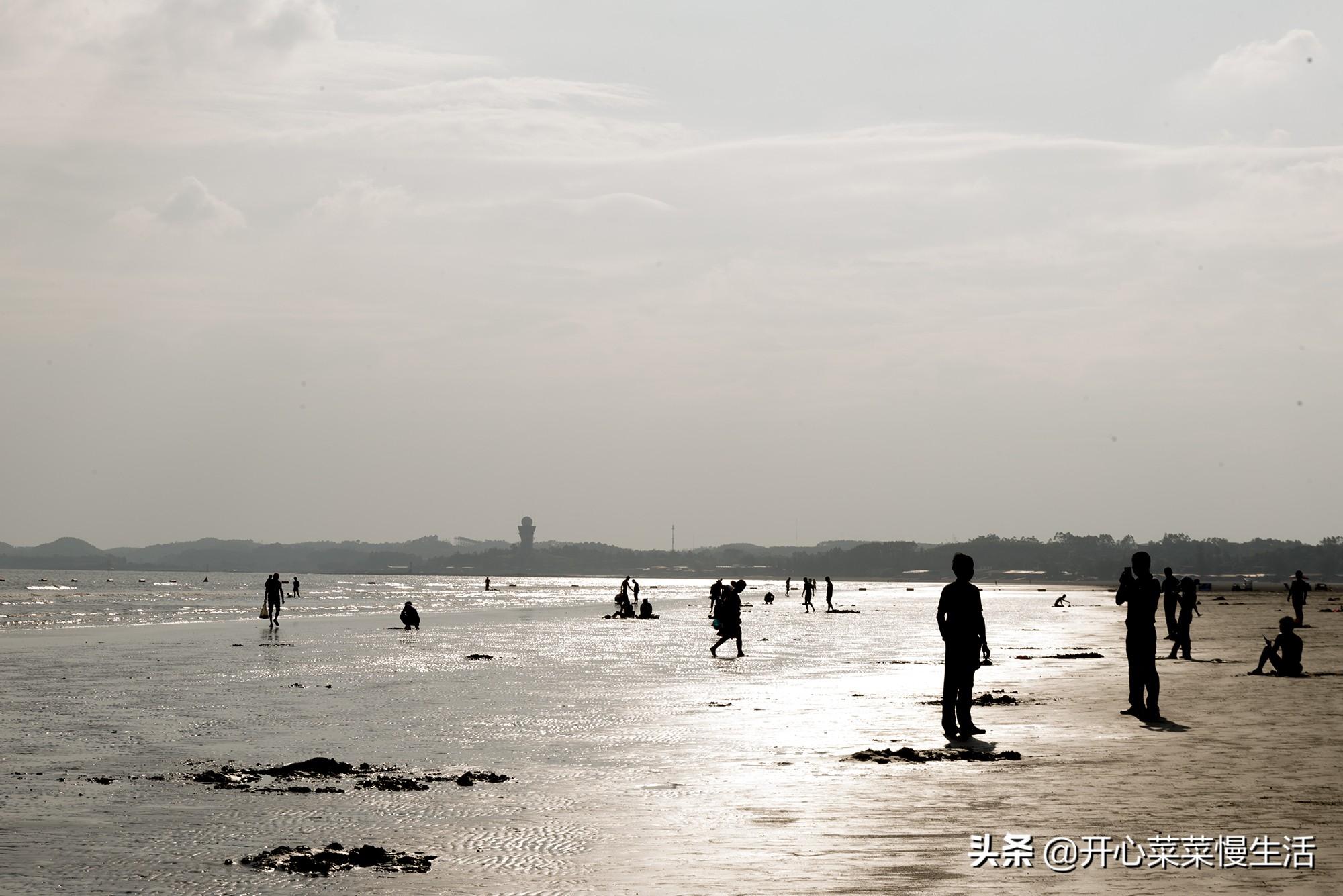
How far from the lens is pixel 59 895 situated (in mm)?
7848

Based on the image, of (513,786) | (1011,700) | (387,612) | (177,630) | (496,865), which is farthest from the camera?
(387,612)

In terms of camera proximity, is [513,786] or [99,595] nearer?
[513,786]

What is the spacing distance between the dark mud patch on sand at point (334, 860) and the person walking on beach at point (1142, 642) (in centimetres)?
1050

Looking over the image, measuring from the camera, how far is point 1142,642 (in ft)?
53.1

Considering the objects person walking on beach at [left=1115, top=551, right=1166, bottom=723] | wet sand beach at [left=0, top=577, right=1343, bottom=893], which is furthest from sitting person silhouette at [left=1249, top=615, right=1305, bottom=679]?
person walking on beach at [left=1115, top=551, right=1166, bottom=723]

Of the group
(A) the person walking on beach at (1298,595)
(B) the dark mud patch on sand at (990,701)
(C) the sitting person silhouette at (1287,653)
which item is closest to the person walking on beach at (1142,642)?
(B) the dark mud patch on sand at (990,701)

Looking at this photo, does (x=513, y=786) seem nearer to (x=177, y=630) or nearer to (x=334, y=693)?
(x=334, y=693)

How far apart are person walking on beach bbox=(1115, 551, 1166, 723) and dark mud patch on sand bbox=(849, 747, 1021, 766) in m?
3.72

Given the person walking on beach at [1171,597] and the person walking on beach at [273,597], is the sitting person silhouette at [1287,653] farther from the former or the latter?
the person walking on beach at [273,597]

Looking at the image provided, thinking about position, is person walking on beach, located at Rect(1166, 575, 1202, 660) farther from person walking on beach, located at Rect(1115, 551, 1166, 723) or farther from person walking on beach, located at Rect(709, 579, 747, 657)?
person walking on beach, located at Rect(1115, 551, 1166, 723)

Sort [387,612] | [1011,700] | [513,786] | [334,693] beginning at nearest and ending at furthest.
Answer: [513,786], [1011,700], [334,693], [387,612]

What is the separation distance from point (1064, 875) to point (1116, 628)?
4419cm

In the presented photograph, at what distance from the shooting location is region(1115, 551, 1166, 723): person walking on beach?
16.1 meters

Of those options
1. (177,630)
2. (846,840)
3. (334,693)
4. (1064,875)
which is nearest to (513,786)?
(846,840)
